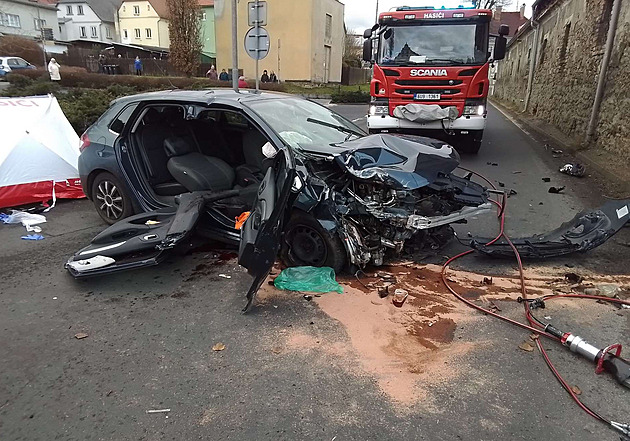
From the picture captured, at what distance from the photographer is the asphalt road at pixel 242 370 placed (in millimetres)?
2535

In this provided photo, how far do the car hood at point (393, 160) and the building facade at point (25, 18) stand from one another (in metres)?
59.8

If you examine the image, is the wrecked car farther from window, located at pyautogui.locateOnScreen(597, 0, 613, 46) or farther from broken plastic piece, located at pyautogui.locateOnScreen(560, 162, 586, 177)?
window, located at pyautogui.locateOnScreen(597, 0, 613, 46)

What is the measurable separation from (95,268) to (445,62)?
8.03m

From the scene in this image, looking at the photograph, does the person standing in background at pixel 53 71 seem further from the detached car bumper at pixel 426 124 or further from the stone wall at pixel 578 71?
the stone wall at pixel 578 71

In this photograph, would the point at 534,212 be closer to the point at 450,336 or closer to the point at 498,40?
the point at 450,336

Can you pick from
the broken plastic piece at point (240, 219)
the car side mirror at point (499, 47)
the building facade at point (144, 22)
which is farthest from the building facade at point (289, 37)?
the broken plastic piece at point (240, 219)

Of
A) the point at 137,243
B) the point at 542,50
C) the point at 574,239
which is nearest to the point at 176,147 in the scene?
the point at 137,243

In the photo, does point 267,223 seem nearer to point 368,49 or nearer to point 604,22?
point 368,49

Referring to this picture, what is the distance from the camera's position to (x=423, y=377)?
293cm

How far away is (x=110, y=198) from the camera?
18.4 ft

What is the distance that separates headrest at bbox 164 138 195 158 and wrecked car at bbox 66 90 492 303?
12 millimetres

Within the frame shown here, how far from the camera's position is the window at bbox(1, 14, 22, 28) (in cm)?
5341

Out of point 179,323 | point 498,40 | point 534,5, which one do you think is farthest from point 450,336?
point 534,5

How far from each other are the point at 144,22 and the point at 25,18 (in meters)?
14.4
